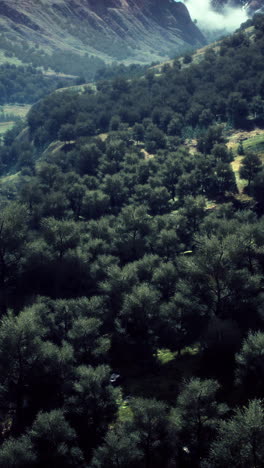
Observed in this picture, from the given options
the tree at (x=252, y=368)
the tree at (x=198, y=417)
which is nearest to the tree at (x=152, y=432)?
the tree at (x=198, y=417)

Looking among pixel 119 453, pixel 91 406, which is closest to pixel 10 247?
pixel 91 406

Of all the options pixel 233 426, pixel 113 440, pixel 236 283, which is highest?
pixel 236 283

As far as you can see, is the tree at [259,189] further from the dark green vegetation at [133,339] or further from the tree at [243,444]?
the tree at [243,444]

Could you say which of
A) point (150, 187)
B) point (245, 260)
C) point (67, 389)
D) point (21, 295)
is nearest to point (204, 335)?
point (245, 260)

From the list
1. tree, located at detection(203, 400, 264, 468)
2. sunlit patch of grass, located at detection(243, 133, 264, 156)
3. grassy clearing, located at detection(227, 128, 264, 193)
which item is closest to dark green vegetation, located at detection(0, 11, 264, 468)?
tree, located at detection(203, 400, 264, 468)

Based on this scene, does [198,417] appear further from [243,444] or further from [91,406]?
[91,406]

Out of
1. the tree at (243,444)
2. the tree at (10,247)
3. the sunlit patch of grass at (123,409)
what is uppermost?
the tree at (10,247)

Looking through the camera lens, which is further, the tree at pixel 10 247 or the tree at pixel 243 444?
the tree at pixel 10 247

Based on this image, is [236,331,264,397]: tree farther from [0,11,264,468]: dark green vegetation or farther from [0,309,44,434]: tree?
[0,309,44,434]: tree

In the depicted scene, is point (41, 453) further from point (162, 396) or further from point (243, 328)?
point (243, 328)

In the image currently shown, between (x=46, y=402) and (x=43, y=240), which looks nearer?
(x=46, y=402)
